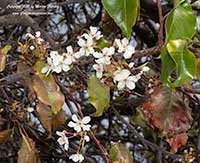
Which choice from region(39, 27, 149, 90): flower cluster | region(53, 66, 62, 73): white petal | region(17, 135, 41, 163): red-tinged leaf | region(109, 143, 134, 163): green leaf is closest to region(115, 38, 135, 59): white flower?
region(39, 27, 149, 90): flower cluster

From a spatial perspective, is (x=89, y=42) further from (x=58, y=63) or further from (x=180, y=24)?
(x=180, y=24)

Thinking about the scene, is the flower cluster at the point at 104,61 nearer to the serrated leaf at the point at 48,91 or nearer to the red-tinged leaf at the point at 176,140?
the serrated leaf at the point at 48,91

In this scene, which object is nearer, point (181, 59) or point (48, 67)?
point (181, 59)

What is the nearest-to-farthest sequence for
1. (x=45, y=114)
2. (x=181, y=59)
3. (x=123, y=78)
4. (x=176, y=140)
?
(x=181, y=59)
(x=123, y=78)
(x=45, y=114)
(x=176, y=140)

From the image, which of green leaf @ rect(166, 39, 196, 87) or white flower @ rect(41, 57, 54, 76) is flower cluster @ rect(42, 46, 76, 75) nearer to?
white flower @ rect(41, 57, 54, 76)

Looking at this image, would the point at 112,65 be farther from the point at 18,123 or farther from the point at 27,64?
the point at 18,123

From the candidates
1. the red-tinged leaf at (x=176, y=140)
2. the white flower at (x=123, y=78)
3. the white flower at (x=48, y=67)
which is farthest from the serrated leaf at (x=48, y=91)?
the red-tinged leaf at (x=176, y=140)

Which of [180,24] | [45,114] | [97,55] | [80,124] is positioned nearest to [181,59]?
[180,24]

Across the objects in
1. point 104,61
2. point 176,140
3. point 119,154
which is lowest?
point 176,140
